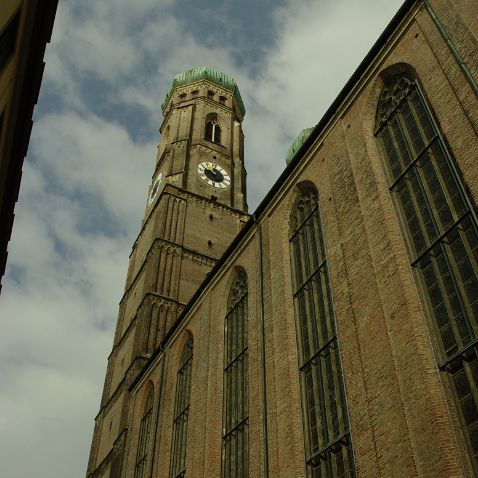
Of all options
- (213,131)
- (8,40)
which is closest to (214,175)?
(213,131)

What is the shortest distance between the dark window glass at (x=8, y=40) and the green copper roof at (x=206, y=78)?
37.8 m

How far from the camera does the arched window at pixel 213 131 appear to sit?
144ft

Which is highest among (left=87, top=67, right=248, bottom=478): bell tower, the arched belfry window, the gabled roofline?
(left=87, top=67, right=248, bottom=478): bell tower

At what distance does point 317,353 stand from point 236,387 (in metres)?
4.62

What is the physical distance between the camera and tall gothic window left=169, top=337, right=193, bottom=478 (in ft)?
63.8

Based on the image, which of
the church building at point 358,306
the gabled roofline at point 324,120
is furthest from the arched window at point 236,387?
the gabled roofline at point 324,120

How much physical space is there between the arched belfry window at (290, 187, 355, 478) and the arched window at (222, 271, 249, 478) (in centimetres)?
302

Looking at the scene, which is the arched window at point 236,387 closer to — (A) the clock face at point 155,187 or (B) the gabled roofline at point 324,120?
(B) the gabled roofline at point 324,120

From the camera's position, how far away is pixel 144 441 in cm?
2373

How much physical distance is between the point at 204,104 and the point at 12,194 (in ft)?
109

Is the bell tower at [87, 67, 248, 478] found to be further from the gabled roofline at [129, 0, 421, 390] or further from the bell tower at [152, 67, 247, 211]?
the gabled roofline at [129, 0, 421, 390]

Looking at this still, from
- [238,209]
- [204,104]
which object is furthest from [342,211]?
[204,104]

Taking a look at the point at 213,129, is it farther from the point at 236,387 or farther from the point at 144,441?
the point at 236,387

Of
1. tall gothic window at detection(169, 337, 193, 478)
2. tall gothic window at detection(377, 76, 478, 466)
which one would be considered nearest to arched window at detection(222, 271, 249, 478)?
tall gothic window at detection(169, 337, 193, 478)
